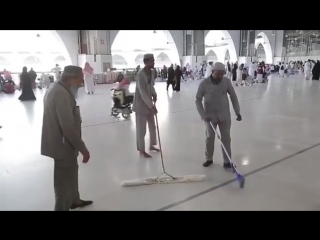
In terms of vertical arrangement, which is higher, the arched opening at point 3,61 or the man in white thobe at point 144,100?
the arched opening at point 3,61

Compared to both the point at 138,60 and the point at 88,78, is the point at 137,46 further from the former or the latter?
the point at 88,78

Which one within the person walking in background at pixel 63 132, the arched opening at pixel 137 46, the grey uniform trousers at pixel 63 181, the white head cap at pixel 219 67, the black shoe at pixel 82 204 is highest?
the arched opening at pixel 137 46

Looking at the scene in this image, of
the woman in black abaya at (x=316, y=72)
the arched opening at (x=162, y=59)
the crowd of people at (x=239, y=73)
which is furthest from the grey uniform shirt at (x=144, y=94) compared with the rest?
the arched opening at (x=162, y=59)

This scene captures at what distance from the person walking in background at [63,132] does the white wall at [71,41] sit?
18.1 m

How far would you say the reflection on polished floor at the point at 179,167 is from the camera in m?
3.17

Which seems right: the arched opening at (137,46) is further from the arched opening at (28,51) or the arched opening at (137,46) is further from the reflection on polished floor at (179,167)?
the reflection on polished floor at (179,167)

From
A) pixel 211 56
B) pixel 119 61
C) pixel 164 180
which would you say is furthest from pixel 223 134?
pixel 211 56

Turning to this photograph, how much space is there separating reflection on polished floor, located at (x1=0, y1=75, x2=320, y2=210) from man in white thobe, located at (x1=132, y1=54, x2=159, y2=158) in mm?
404

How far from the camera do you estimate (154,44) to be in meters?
42.3

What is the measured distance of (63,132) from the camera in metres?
2.39

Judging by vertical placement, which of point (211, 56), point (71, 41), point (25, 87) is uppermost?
point (71, 41)

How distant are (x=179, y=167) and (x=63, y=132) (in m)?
2.12
